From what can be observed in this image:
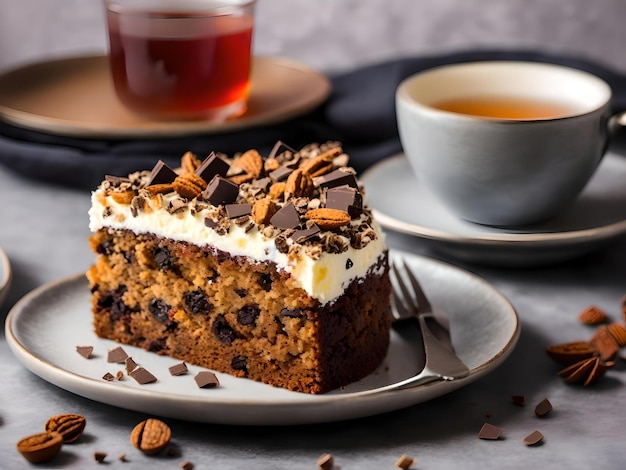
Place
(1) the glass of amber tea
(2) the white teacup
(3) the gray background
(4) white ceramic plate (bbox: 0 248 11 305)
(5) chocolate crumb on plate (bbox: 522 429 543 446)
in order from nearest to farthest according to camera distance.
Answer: (5) chocolate crumb on plate (bbox: 522 429 543 446) → (4) white ceramic plate (bbox: 0 248 11 305) → (2) the white teacup → (1) the glass of amber tea → (3) the gray background

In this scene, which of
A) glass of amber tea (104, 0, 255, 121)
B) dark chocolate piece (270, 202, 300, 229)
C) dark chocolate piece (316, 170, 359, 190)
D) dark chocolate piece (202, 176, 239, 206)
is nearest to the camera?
dark chocolate piece (270, 202, 300, 229)

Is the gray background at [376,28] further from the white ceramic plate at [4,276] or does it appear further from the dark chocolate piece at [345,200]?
the dark chocolate piece at [345,200]

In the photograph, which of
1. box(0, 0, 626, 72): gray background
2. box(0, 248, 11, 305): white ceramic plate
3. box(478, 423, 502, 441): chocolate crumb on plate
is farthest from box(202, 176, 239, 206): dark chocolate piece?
box(0, 0, 626, 72): gray background

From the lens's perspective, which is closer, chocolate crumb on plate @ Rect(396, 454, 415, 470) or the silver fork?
chocolate crumb on plate @ Rect(396, 454, 415, 470)

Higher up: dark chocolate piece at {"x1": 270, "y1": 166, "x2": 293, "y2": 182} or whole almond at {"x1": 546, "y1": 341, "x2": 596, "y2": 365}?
→ dark chocolate piece at {"x1": 270, "y1": 166, "x2": 293, "y2": 182}

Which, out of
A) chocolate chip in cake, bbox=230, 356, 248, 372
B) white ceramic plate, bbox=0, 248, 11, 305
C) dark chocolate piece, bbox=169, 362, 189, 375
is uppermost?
chocolate chip in cake, bbox=230, 356, 248, 372

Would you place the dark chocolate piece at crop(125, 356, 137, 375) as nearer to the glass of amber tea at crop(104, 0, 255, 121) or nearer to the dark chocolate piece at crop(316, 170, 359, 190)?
the dark chocolate piece at crop(316, 170, 359, 190)

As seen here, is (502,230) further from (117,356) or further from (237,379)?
(117,356)
